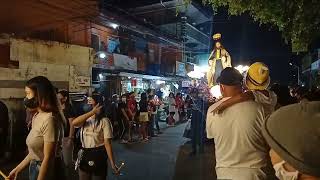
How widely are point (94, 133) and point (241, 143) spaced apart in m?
2.73

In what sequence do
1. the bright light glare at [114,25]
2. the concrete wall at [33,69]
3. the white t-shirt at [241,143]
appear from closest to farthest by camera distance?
the white t-shirt at [241,143] → the concrete wall at [33,69] → the bright light glare at [114,25]

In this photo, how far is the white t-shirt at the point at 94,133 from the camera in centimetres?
571

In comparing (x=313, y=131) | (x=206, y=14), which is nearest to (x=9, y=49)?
(x=313, y=131)

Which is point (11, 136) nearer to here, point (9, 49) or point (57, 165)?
point (9, 49)

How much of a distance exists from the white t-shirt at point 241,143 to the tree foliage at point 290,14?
5.28 meters

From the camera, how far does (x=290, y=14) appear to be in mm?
8844

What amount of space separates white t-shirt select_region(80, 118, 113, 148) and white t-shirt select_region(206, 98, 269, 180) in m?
2.44

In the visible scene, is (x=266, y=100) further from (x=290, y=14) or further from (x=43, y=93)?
(x=290, y=14)

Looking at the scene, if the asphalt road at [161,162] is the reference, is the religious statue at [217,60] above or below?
above

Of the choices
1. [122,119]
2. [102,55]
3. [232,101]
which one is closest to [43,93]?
[232,101]

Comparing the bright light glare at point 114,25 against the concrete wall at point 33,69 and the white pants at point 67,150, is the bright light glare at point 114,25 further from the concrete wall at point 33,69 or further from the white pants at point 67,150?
the white pants at point 67,150

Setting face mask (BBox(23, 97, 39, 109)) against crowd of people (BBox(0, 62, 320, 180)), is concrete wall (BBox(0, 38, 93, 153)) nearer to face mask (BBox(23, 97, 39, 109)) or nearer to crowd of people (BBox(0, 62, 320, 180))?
crowd of people (BBox(0, 62, 320, 180))

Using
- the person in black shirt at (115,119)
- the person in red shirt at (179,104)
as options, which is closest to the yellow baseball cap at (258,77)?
the person in black shirt at (115,119)

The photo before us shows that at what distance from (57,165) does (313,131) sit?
3.42 m
